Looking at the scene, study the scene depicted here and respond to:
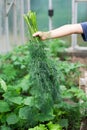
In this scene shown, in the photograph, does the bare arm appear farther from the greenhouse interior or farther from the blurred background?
the blurred background

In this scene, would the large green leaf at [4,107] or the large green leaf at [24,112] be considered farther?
the large green leaf at [4,107]

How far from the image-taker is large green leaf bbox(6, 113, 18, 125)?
2.68 meters

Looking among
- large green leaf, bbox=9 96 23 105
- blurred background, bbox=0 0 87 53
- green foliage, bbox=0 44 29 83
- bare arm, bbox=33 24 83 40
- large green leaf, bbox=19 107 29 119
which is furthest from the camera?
blurred background, bbox=0 0 87 53

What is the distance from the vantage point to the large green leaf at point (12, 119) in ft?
Answer: 8.80

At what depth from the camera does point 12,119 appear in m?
2.71

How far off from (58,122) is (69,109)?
0.13 meters

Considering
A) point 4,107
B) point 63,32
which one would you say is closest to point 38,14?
point 4,107

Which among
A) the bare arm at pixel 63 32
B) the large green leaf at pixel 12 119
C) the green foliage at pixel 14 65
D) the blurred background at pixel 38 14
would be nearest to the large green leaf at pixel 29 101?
the large green leaf at pixel 12 119

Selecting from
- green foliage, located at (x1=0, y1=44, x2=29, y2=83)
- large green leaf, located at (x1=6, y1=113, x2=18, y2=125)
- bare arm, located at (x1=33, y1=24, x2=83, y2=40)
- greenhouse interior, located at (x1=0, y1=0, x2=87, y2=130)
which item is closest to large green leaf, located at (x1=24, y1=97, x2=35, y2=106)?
greenhouse interior, located at (x1=0, y1=0, x2=87, y2=130)

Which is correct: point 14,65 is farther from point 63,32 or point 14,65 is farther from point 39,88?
point 63,32

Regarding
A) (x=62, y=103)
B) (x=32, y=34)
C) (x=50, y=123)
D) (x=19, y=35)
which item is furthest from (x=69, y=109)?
(x=19, y=35)

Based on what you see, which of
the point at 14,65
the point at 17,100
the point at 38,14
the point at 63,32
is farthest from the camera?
the point at 38,14

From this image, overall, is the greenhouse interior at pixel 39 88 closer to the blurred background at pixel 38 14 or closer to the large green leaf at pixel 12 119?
the large green leaf at pixel 12 119

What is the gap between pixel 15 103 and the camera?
110 inches
